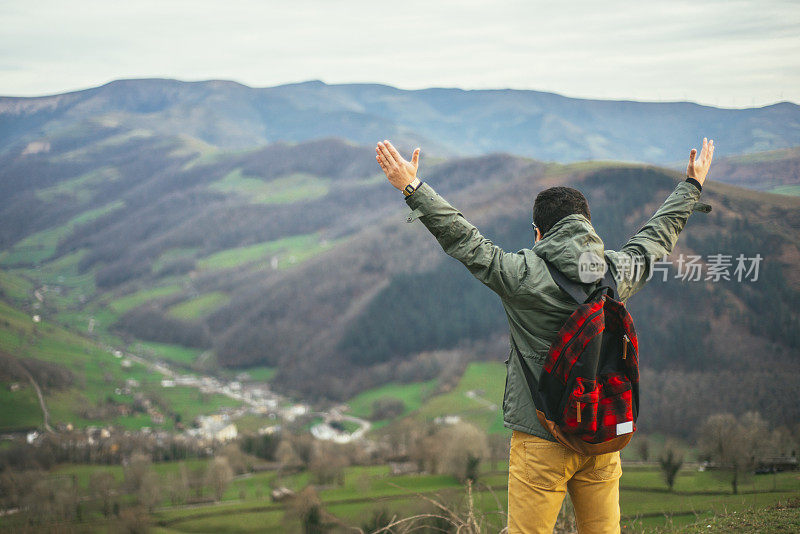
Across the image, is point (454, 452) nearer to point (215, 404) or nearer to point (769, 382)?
point (769, 382)

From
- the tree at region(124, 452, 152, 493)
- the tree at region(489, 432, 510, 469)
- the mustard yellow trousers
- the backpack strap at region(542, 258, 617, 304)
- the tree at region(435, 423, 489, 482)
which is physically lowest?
the tree at region(124, 452, 152, 493)

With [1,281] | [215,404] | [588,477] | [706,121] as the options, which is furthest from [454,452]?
[1,281]

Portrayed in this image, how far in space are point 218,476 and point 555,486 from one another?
55492mm

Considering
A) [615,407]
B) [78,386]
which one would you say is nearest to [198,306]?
[78,386]

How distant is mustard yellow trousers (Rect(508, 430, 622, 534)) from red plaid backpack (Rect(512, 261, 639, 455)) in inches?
7.7

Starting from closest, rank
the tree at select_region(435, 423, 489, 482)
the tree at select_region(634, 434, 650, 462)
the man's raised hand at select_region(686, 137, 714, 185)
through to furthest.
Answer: the man's raised hand at select_region(686, 137, 714, 185), the tree at select_region(634, 434, 650, 462), the tree at select_region(435, 423, 489, 482)

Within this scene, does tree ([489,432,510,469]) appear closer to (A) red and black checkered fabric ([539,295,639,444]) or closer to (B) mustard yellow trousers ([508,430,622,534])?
(B) mustard yellow trousers ([508,430,622,534])

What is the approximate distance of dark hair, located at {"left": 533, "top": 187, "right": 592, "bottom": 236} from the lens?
13.9ft

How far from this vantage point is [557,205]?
14.0 ft

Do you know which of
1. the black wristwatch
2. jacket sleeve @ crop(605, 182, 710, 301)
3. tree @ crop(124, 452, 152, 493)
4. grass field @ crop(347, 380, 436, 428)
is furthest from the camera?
grass field @ crop(347, 380, 436, 428)

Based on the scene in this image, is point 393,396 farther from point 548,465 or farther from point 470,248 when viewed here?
point 470,248

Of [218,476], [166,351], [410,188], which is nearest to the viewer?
[410,188]

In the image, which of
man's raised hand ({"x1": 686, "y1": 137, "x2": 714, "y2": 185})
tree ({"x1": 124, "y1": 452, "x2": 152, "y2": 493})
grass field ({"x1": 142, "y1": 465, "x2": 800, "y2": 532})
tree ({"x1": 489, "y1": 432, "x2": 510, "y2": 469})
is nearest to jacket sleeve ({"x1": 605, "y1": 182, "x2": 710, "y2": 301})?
man's raised hand ({"x1": 686, "y1": 137, "x2": 714, "y2": 185})

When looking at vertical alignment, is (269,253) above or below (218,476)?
above
